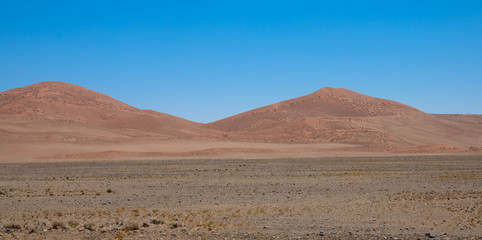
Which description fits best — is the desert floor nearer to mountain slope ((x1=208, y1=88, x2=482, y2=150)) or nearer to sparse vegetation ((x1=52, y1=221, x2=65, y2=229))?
sparse vegetation ((x1=52, y1=221, x2=65, y2=229))

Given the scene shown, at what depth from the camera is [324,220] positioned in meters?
14.1

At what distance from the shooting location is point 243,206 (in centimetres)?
1738

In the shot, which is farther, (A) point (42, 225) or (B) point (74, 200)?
(B) point (74, 200)

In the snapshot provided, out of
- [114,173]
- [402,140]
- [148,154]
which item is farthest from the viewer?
[402,140]

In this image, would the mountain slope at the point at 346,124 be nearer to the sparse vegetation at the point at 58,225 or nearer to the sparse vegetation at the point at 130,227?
the sparse vegetation at the point at 130,227

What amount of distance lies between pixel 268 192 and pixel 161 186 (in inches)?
231

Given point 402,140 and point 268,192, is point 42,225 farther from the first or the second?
point 402,140

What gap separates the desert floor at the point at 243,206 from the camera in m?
12.3

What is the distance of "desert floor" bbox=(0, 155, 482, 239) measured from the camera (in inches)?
485

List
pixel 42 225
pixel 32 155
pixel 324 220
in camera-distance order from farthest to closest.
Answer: pixel 32 155, pixel 324 220, pixel 42 225

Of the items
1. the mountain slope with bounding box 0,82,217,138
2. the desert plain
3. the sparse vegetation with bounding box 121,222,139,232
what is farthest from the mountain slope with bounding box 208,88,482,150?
the sparse vegetation with bounding box 121,222,139,232

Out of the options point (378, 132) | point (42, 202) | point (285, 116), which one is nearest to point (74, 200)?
point (42, 202)

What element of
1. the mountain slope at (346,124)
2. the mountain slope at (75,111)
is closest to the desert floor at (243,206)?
the mountain slope at (346,124)

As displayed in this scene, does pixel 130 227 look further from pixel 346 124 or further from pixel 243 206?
pixel 346 124
